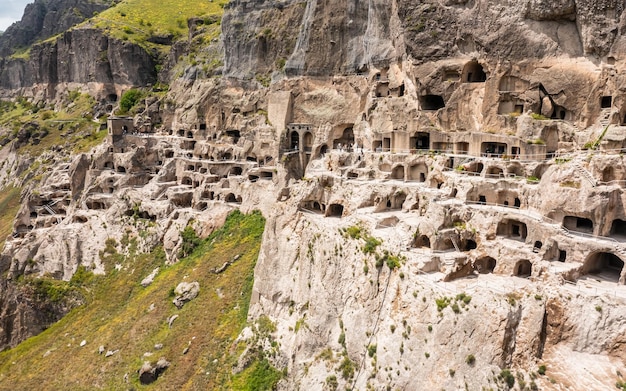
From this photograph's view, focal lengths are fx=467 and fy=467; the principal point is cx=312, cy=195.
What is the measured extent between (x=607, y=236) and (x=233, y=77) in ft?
175

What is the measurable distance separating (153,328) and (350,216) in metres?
20.4

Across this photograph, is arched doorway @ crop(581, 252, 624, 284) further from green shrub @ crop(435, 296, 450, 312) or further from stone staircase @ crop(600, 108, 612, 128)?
stone staircase @ crop(600, 108, 612, 128)

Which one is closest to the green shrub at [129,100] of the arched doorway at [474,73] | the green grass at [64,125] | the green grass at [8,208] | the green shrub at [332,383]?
the green grass at [64,125]

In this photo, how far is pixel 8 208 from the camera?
3147 inches

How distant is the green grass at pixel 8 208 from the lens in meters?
72.1

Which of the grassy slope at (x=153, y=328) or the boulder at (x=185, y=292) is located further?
the boulder at (x=185, y=292)

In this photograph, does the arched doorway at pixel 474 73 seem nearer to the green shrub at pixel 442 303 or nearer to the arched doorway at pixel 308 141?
the arched doorway at pixel 308 141

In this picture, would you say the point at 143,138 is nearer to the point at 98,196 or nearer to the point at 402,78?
the point at 98,196

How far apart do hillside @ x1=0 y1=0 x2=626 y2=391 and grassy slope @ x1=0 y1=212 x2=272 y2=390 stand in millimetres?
238

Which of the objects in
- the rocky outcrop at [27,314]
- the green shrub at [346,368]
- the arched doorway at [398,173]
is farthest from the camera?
the rocky outcrop at [27,314]

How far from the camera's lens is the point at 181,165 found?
62.7m

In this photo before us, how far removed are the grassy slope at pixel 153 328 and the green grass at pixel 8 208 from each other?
1097 inches

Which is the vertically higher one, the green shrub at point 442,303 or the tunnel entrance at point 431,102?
the tunnel entrance at point 431,102

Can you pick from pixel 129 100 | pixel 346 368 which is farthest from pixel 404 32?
pixel 129 100
